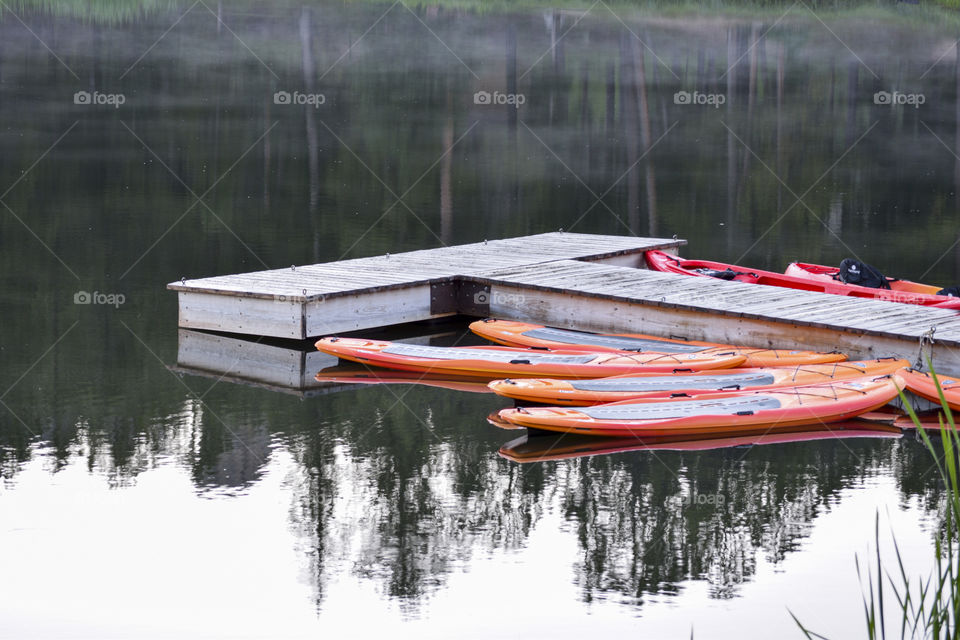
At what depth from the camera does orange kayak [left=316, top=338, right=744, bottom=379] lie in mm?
11500

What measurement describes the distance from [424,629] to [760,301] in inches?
255

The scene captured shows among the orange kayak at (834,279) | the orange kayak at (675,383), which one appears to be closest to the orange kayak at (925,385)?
the orange kayak at (675,383)

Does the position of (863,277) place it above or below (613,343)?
above

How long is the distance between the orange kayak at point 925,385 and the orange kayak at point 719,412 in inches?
4.6

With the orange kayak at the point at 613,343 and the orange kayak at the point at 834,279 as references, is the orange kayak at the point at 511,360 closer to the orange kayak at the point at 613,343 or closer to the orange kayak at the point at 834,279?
the orange kayak at the point at 613,343

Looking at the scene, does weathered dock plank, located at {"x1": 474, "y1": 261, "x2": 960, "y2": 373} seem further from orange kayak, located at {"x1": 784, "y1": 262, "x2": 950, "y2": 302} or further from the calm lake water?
orange kayak, located at {"x1": 784, "y1": 262, "x2": 950, "y2": 302}

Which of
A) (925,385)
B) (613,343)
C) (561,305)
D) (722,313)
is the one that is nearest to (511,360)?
(613,343)

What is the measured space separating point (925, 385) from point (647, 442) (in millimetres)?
2123

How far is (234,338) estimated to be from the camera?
13.1 meters

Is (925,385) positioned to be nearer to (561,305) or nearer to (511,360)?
(511,360)

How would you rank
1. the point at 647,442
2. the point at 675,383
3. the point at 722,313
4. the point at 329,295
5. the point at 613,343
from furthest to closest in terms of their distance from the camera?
1. the point at 329,295
2. the point at 613,343
3. the point at 722,313
4. the point at 675,383
5. the point at 647,442

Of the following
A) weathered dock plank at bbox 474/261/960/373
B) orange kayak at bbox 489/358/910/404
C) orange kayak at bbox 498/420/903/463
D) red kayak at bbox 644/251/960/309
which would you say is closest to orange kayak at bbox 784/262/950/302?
red kayak at bbox 644/251/960/309

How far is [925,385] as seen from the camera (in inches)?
414

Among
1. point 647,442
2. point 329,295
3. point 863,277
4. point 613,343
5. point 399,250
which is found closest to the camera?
point 647,442
